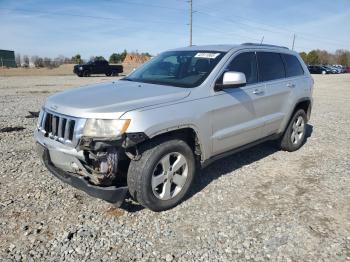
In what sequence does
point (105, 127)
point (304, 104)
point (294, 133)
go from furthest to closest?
point (304, 104) → point (294, 133) → point (105, 127)

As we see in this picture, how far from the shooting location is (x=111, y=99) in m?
3.55

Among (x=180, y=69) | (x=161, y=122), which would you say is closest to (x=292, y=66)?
(x=180, y=69)

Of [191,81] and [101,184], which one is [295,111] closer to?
[191,81]

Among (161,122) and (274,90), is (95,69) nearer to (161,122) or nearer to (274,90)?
(274,90)

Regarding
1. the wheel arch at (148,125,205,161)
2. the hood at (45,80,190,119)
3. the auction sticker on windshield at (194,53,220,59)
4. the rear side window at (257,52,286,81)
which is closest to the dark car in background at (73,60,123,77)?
the rear side window at (257,52,286,81)

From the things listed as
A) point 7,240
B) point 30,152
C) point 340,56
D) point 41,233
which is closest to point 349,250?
point 41,233

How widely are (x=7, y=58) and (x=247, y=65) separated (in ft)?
187

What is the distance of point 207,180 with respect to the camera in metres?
4.71

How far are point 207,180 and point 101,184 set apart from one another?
1750 millimetres

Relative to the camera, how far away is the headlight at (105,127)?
3238 mm

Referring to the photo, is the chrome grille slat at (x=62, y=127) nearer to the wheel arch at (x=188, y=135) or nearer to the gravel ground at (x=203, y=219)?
the wheel arch at (x=188, y=135)

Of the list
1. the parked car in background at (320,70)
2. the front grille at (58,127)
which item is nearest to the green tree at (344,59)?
the parked car in background at (320,70)

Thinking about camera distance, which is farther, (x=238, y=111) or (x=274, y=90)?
(x=274, y=90)

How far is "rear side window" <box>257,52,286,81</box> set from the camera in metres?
5.02
